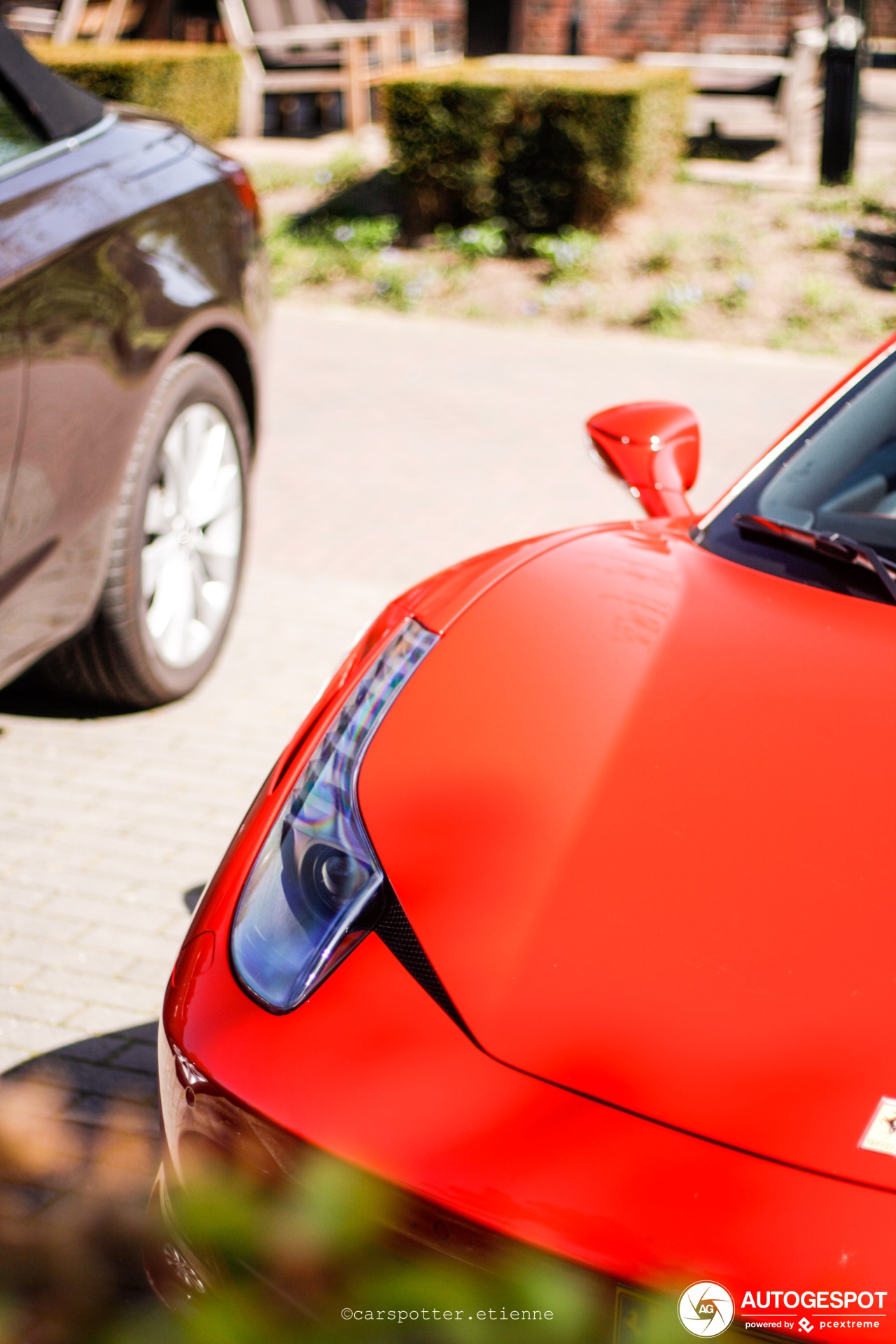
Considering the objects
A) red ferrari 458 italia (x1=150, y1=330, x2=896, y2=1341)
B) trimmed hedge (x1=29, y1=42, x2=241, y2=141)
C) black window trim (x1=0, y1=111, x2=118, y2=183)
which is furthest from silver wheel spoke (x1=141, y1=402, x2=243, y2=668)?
trimmed hedge (x1=29, y1=42, x2=241, y2=141)

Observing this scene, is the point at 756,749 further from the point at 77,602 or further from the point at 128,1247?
the point at 77,602

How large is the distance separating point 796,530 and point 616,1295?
1402 millimetres

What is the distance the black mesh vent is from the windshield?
38.0 inches

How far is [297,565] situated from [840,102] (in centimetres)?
821

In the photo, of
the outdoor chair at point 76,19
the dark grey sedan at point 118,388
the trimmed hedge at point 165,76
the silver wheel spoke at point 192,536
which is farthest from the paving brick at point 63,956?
the outdoor chair at point 76,19

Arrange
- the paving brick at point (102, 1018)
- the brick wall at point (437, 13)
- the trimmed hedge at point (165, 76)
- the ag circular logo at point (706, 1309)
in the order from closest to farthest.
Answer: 1. the ag circular logo at point (706, 1309)
2. the paving brick at point (102, 1018)
3. the trimmed hedge at point (165, 76)
4. the brick wall at point (437, 13)

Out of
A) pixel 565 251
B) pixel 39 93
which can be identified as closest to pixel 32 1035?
pixel 39 93

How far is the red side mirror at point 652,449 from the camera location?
2.79 metres

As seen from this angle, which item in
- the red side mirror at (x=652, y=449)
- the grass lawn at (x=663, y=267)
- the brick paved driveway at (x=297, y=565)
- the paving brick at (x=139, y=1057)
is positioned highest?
the red side mirror at (x=652, y=449)

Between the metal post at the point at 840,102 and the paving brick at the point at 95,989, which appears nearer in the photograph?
the paving brick at the point at 95,989

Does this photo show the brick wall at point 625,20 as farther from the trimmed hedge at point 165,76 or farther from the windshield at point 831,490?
the windshield at point 831,490

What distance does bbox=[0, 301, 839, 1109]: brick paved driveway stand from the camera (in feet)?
9.78

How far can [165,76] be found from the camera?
12336mm

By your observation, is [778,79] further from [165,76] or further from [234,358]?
[234,358]
